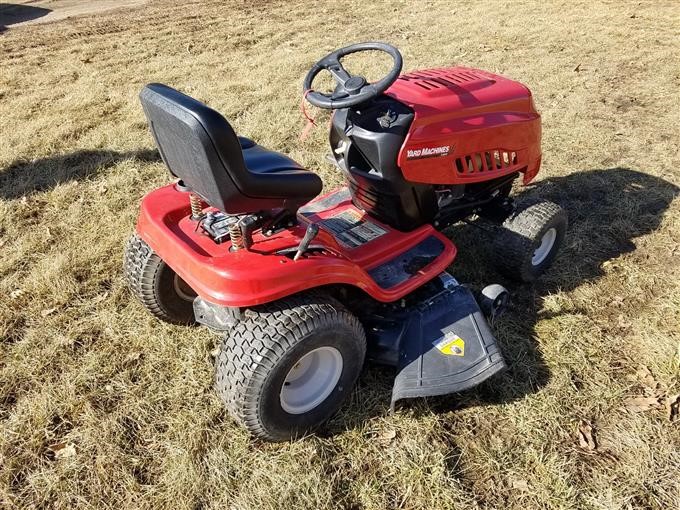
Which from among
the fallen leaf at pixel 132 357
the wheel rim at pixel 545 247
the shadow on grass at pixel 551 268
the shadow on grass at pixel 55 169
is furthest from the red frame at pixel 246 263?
the shadow on grass at pixel 55 169

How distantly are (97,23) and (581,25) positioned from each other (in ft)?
25.0

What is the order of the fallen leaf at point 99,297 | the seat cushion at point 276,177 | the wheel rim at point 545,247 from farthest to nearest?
the wheel rim at point 545,247
the fallen leaf at point 99,297
the seat cushion at point 276,177

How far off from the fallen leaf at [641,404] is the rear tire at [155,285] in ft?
7.26

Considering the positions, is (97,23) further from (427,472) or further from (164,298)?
(427,472)

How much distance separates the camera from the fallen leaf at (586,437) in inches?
94.6

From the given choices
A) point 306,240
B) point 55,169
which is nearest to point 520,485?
point 306,240

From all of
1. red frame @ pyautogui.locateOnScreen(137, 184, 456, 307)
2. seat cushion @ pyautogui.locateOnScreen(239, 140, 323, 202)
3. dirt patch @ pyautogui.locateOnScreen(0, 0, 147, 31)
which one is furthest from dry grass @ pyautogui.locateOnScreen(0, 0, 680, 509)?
dirt patch @ pyautogui.locateOnScreen(0, 0, 147, 31)

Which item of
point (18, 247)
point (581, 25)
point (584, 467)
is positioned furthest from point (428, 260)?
point (581, 25)

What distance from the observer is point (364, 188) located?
9.90 feet

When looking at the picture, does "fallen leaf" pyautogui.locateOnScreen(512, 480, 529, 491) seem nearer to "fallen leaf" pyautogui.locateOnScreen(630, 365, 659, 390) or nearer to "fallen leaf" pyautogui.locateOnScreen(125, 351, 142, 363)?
"fallen leaf" pyautogui.locateOnScreen(630, 365, 659, 390)

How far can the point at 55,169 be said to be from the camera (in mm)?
4684

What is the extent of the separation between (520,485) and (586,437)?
1.39 ft

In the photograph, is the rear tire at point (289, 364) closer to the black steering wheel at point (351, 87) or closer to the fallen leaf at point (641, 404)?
the black steering wheel at point (351, 87)

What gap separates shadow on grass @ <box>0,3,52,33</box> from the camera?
948 centimetres
